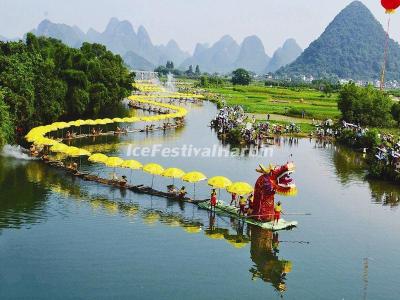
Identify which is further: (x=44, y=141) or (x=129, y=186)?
(x=44, y=141)

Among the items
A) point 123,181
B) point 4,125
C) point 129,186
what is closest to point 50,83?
point 4,125

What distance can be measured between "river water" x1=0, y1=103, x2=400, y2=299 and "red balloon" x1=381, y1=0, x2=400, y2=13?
1013 centimetres

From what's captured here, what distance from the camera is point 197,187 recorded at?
2969 centimetres

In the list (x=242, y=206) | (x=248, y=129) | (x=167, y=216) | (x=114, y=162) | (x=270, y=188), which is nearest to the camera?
(x=270, y=188)

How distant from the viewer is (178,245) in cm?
2039

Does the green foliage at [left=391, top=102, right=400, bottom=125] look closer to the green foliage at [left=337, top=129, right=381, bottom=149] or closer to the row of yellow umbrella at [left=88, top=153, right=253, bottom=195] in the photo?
the green foliage at [left=337, top=129, right=381, bottom=149]

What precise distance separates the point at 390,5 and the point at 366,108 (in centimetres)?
3683

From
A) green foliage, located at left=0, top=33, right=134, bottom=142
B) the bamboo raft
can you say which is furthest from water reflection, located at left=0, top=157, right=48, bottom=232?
green foliage, located at left=0, top=33, right=134, bottom=142

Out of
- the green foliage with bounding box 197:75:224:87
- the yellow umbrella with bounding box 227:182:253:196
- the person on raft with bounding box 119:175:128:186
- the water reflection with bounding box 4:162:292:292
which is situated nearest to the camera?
the water reflection with bounding box 4:162:292:292

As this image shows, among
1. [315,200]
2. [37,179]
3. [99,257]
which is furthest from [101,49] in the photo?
[99,257]

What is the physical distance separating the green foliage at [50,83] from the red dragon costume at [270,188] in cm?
2210

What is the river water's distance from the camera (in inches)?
662

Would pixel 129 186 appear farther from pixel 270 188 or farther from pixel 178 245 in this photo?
pixel 270 188

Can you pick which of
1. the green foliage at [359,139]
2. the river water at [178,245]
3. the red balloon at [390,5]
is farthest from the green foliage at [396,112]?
the red balloon at [390,5]
